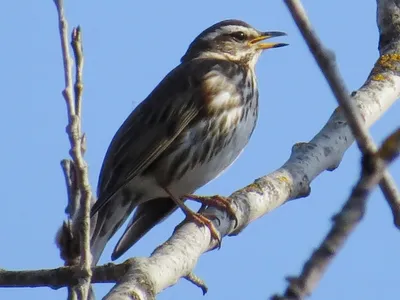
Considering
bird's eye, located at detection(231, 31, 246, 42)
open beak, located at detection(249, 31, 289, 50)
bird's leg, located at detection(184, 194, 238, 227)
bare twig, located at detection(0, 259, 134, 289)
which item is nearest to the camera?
bare twig, located at detection(0, 259, 134, 289)

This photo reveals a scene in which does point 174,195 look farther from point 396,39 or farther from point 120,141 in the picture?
point 396,39

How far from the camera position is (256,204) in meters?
6.23

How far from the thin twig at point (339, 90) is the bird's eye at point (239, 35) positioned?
698 cm

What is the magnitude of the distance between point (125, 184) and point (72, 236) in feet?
11.1

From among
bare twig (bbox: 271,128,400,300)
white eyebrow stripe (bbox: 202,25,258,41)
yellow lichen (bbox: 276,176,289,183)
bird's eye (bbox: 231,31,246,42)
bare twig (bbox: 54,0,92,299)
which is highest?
white eyebrow stripe (bbox: 202,25,258,41)

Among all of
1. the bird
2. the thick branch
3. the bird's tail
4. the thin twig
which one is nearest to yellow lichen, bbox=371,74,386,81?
the thick branch

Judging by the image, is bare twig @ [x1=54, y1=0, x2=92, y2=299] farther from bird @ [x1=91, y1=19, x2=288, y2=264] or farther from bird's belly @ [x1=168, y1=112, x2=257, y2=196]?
bird's belly @ [x1=168, y1=112, x2=257, y2=196]

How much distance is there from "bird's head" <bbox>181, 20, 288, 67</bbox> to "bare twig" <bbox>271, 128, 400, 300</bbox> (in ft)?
22.6

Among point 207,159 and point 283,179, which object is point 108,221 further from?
point 283,179

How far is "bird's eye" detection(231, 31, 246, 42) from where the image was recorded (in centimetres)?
917

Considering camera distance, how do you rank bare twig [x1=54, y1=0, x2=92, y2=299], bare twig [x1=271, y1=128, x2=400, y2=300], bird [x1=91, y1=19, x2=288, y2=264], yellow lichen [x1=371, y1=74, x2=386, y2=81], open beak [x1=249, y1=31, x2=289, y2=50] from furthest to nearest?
open beak [x1=249, y1=31, x2=289, y2=50] → bird [x1=91, y1=19, x2=288, y2=264] → yellow lichen [x1=371, y1=74, x2=386, y2=81] → bare twig [x1=54, y1=0, x2=92, y2=299] → bare twig [x1=271, y1=128, x2=400, y2=300]

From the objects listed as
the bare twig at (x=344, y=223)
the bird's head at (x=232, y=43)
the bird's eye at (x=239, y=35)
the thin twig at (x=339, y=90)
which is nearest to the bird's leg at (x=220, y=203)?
the bird's head at (x=232, y=43)

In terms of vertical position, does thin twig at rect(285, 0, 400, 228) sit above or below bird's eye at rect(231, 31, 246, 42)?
below

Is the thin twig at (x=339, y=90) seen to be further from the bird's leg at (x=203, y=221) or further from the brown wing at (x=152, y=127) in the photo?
the brown wing at (x=152, y=127)
